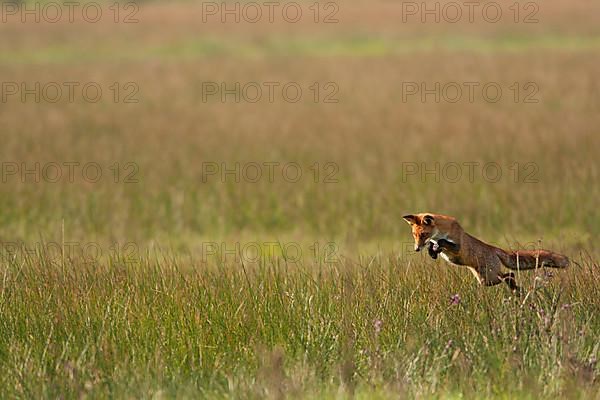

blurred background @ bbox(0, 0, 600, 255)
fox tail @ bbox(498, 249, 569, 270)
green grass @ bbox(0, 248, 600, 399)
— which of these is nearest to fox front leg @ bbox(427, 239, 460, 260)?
fox tail @ bbox(498, 249, 569, 270)

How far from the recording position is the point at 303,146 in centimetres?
1738

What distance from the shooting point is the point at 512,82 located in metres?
22.6

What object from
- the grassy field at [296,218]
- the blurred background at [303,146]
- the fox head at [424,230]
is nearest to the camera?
the fox head at [424,230]

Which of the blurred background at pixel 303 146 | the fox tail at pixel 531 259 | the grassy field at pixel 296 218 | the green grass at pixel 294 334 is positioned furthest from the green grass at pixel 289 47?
the fox tail at pixel 531 259

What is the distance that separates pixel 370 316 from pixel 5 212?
25.3ft

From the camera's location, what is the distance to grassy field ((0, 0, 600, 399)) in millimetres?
6641

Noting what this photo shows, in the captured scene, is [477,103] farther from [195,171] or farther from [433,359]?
[433,359]

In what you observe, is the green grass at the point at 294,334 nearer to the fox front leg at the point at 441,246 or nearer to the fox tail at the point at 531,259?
the fox tail at the point at 531,259

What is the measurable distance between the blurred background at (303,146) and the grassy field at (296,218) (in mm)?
59

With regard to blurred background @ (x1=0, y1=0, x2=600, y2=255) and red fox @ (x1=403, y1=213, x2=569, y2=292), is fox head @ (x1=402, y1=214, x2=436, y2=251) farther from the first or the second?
blurred background @ (x1=0, y1=0, x2=600, y2=255)

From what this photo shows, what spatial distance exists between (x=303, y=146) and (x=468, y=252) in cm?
1106

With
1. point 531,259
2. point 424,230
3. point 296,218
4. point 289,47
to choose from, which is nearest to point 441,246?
point 424,230

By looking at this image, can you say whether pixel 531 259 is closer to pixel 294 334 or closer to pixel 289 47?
pixel 294 334

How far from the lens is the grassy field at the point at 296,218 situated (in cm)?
664
